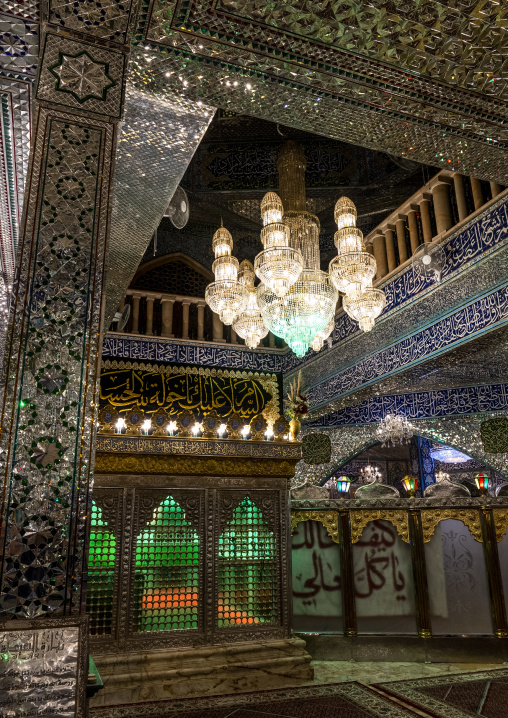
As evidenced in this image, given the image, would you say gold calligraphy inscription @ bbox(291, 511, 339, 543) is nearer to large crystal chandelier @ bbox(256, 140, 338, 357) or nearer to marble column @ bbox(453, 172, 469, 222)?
large crystal chandelier @ bbox(256, 140, 338, 357)

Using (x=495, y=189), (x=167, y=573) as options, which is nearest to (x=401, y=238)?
(x=495, y=189)

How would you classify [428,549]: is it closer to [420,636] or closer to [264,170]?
[420,636]

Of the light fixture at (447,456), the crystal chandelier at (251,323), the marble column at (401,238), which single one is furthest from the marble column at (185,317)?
the light fixture at (447,456)

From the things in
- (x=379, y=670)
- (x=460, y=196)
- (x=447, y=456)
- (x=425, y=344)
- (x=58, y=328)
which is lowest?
(x=379, y=670)

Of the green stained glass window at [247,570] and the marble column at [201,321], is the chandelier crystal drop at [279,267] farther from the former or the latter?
the marble column at [201,321]

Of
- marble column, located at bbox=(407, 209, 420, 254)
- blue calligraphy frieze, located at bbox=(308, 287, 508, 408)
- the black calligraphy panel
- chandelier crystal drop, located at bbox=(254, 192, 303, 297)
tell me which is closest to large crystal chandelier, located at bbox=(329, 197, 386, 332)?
chandelier crystal drop, located at bbox=(254, 192, 303, 297)

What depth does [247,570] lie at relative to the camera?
12.6 feet

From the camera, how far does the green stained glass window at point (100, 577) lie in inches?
135

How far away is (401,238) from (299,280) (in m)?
1.36

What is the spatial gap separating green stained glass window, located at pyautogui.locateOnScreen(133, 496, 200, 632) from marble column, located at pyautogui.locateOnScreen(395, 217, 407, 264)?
294 centimetres

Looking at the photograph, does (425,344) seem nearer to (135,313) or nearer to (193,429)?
(193,429)

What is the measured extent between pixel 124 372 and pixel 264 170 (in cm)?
288

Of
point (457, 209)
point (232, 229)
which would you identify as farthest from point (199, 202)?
point (457, 209)

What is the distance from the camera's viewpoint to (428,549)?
4.45m
